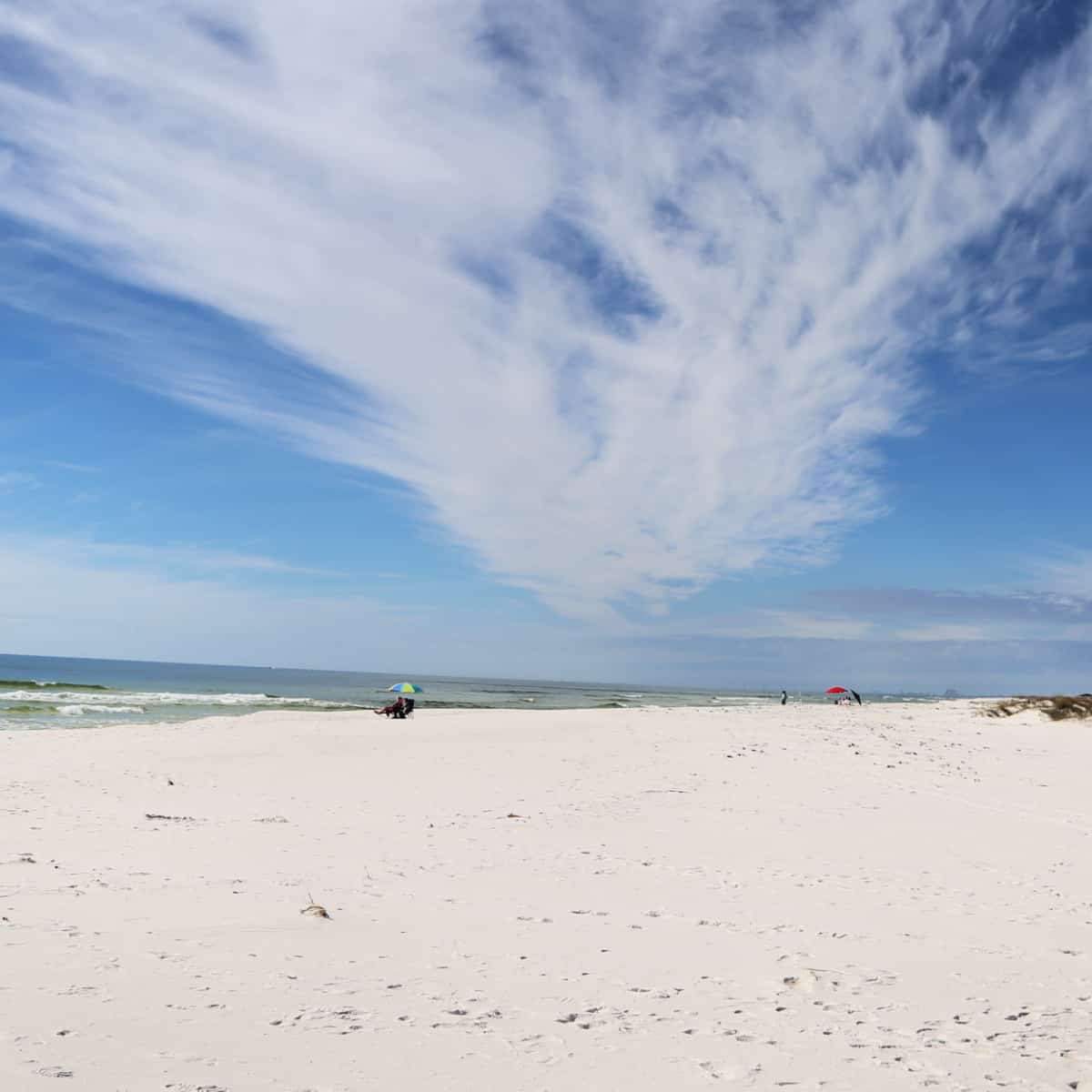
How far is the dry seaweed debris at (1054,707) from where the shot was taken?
39.4m

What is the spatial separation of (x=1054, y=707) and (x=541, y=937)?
4242 centimetres

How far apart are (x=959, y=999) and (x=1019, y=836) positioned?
7.40m

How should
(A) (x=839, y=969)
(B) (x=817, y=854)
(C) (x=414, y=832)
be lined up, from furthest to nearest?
1. (C) (x=414, y=832)
2. (B) (x=817, y=854)
3. (A) (x=839, y=969)

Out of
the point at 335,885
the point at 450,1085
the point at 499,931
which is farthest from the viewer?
the point at 335,885

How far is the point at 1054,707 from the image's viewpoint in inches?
1624

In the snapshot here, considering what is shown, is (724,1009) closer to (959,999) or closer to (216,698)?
(959,999)

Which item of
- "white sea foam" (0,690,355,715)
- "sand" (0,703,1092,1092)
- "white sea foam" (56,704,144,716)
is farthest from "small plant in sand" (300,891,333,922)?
"white sea foam" (0,690,355,715)

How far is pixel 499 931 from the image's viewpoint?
7418 mm

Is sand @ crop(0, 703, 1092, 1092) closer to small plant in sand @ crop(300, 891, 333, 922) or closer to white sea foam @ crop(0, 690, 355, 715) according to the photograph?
small plant in sand @ crop(300, 891, 333, 922)

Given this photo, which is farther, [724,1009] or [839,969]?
[839,969]

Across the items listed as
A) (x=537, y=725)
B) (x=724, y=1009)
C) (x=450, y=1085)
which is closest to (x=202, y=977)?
(x=450, y=1085)

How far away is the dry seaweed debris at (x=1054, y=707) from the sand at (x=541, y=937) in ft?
87.2

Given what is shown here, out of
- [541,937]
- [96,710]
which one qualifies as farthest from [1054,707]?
[96,710]

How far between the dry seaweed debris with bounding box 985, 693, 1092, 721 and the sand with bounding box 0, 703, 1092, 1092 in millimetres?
26577
